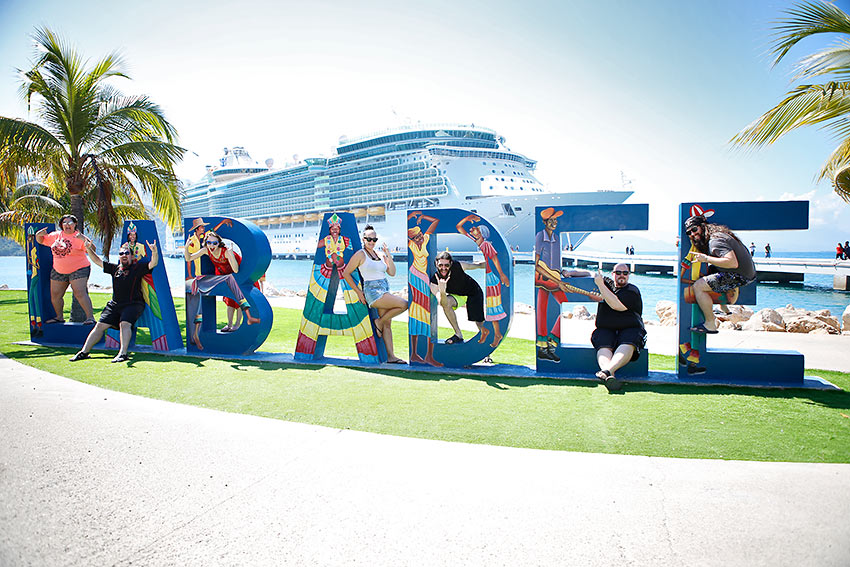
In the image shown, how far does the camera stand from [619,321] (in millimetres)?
5059

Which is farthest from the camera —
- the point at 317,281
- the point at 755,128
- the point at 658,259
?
the point at 658,259

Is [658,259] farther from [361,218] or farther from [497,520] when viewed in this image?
[497,520]

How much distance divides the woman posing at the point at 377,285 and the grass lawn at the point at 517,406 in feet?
1.88

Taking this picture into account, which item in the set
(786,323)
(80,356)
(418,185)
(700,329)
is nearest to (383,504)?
(700,329)

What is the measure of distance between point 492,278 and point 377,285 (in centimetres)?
130

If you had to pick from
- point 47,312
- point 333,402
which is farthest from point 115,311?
point 333,402

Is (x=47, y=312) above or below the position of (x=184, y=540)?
above

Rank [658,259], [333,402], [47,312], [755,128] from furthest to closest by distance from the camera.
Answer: [658,259], [47,312], [755,128], [333,402]

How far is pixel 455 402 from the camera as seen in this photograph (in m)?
4.36

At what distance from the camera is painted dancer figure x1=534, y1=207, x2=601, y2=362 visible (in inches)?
209

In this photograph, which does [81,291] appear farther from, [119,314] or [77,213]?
[77,213]

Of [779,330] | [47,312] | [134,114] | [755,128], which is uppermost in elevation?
[134,114]

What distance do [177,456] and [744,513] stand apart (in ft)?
9.87

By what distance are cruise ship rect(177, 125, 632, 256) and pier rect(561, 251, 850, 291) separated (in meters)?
2.75
